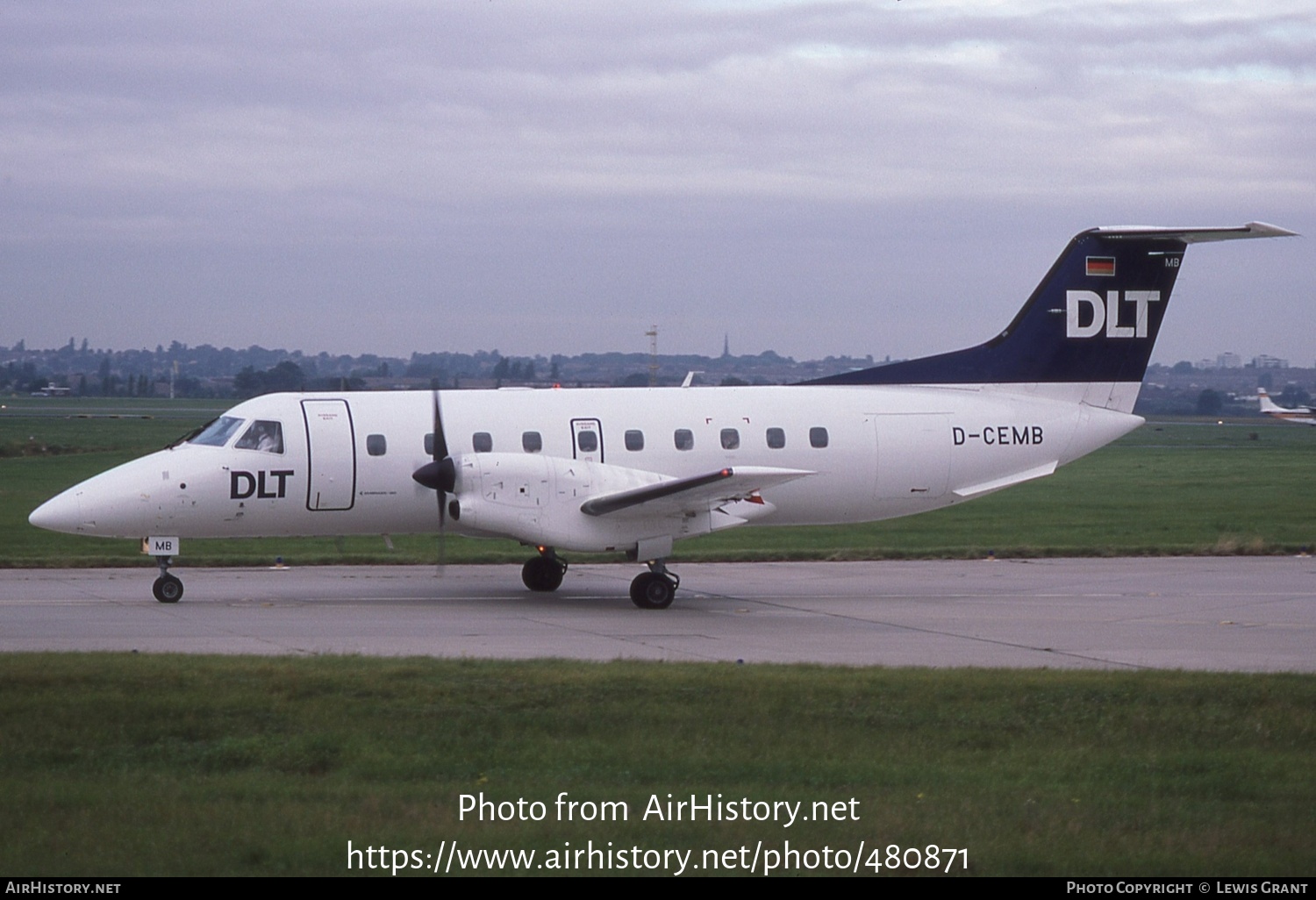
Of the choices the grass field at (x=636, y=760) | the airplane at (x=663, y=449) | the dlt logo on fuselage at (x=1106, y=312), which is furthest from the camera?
the dlt logo on fuselage at (x=1106, y=312)

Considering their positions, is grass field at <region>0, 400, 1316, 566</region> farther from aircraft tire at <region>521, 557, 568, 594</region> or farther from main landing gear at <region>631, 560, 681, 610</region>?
main landing gear at <region>631, 560, 681, 610</region>

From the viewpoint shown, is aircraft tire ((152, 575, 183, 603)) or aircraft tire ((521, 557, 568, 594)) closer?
aircraft tire ((152, 575, 183, 603))

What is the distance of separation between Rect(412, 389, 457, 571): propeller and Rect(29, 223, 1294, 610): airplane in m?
0.04

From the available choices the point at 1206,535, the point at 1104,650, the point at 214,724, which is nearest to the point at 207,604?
the point at 214,724

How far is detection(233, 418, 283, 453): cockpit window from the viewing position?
19609mm

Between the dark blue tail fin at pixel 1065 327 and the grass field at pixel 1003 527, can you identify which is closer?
the dark blue tail fin at pixel 1065 327

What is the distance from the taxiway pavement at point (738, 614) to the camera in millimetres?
15445

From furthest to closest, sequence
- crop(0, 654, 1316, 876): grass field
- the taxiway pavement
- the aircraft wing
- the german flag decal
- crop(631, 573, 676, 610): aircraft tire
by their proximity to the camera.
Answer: the german flag decal
crop(631, 573, 676, 610): aircraft tire
the aircraft wing
the taxiway pavement
crop(0, 654, 1316, 876): grass field

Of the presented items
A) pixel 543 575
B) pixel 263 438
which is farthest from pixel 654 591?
pixel 263 438

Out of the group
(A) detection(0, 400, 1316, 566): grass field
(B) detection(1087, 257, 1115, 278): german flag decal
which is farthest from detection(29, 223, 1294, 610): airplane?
(A) detection(0, 400, 1316, 566): grass field

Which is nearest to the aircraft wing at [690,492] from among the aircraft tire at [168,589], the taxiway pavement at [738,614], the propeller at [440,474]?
the taxiway pavement at [738,614]

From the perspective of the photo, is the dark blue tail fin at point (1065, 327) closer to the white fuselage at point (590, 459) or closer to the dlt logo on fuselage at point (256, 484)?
the white fuselage at point (590, 459)

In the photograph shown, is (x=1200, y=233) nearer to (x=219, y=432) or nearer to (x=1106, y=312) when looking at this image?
(x=1106, y=312)

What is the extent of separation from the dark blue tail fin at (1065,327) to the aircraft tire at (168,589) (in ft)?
33.9
